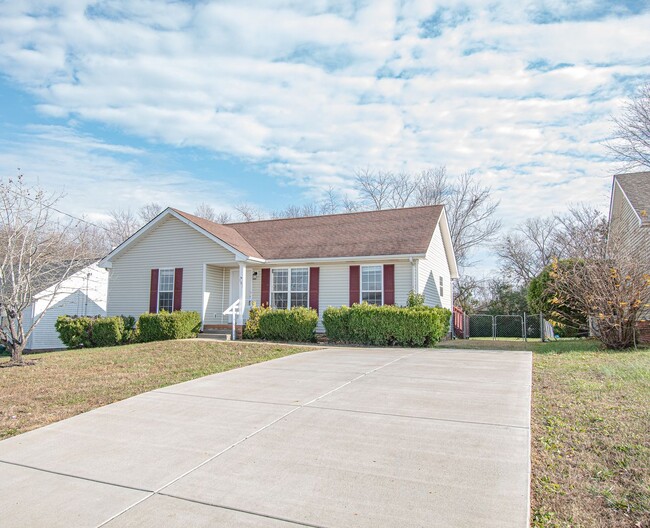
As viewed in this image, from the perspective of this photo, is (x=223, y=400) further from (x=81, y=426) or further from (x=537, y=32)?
(x=537, y=32)

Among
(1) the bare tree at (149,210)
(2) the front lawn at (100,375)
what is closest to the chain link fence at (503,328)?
(2) the front lawn at (100,375)

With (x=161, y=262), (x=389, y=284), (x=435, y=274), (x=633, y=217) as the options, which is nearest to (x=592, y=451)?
(x=389, y=284)

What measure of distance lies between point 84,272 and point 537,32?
24261mm

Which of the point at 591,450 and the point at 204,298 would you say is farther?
the point at 204,298

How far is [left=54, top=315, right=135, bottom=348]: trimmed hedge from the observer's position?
16.7 metres

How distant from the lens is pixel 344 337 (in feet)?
48.2

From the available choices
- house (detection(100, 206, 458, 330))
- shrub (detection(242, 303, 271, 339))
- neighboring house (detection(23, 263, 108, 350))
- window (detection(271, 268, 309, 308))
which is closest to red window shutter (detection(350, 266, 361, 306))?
house (detection(100, 206, 458, 330))

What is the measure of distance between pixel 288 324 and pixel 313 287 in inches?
87.7

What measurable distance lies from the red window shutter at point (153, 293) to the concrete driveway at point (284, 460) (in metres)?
12.1

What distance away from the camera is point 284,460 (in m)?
4.20

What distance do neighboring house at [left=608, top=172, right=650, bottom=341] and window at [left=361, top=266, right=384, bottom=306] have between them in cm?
714

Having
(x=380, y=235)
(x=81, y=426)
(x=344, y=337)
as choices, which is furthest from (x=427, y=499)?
(x=380, y=235)

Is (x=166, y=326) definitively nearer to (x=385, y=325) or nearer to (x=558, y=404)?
(x=385, y=325)

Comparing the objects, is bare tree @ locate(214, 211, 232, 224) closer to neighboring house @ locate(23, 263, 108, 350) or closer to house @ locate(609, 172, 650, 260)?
neighboring house @ locate(23, 263, 108, 350)
